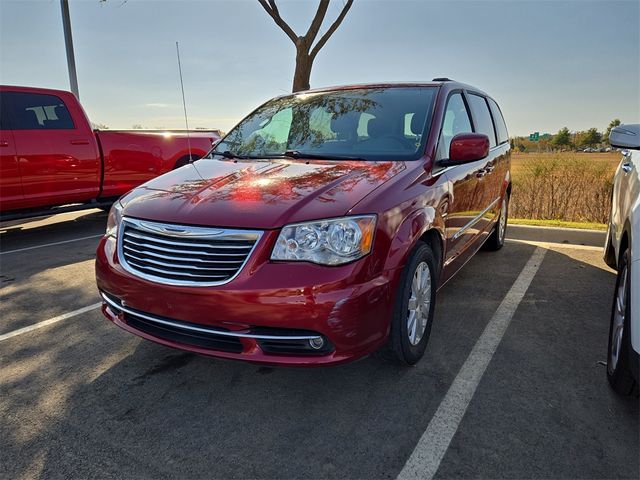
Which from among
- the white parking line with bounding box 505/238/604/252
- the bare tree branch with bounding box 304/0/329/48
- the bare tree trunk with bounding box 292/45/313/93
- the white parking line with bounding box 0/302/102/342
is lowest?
the white parking line with bounding box 505/238/604/252

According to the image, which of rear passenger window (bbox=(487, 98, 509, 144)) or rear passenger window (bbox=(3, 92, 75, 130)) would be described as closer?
rear passenger window (bbox=(487, 98, 509, 144))

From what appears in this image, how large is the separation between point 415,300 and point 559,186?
964 centimetres

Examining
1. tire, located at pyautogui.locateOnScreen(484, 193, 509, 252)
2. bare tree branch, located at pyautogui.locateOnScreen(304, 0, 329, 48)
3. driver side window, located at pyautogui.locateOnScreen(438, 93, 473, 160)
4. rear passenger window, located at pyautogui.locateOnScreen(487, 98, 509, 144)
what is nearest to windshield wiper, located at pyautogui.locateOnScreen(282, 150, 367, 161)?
driver side window, located at pyautogui.locateOnScreen(438, 93, 473, 160)

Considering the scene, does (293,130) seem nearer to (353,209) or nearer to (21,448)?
(353,209)

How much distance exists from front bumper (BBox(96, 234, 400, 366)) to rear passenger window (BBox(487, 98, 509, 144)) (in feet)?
11.2

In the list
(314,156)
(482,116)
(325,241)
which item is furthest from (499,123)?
(325,241)

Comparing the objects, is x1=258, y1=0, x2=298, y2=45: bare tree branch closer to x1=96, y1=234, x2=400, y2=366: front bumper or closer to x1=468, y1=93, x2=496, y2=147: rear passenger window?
x1=468, y1=93, x2=496, y2=147: rear passenger window

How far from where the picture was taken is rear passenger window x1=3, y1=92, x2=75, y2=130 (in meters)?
6.30

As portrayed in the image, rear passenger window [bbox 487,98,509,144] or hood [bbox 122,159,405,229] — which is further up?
rear passenger window [bbox 487,98,509,144]

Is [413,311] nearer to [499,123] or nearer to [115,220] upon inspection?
[115,220]

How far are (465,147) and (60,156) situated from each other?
5.76 metres

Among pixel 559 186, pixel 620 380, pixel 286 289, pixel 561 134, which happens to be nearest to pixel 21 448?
pixel 286 289

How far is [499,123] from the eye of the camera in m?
5.33

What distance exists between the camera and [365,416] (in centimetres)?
243
